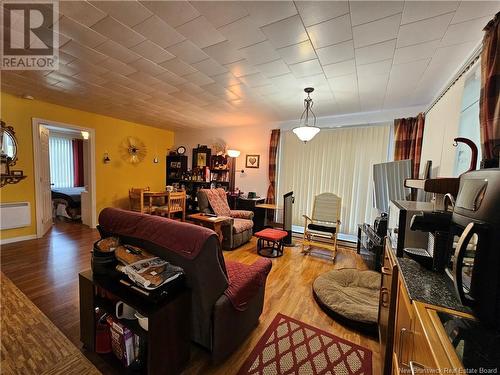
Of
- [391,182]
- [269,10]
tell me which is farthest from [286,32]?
[391,182]

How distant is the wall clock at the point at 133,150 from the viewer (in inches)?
206

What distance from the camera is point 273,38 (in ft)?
6.22

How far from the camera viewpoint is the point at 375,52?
206 centimetres

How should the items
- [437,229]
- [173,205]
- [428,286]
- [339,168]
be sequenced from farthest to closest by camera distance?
1. [173,205]
2. [339,168]
3. [437,229]
4. [428,286]

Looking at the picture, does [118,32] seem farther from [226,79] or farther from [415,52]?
[415,52]

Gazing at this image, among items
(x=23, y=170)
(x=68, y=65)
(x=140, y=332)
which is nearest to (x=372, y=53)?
(x=140, y=332)

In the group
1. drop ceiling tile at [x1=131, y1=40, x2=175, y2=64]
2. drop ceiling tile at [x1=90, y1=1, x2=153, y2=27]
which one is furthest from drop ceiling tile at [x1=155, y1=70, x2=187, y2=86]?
drop ceiling tile at [x1=90, y1=1, x2=153, y2=27]

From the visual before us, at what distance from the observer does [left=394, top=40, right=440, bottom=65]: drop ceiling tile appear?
6.37 ft

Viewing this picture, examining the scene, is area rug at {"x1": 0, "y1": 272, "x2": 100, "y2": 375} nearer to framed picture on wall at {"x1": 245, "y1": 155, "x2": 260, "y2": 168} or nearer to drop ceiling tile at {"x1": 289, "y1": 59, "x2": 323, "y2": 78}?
drop ceiling tile at {"x1": 289, "y1": 59, "x2": 323, "y2": 78}

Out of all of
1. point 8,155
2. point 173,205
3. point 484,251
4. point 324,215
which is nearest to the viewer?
point 484,251

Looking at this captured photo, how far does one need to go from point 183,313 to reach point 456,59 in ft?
11.0

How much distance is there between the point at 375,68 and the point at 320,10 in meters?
1.21

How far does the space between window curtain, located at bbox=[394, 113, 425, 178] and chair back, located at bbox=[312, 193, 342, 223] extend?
4.12 feet

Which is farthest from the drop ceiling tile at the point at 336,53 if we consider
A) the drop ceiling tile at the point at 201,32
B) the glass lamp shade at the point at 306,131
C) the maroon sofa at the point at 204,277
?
the maroon sofa at the point at 204,277
